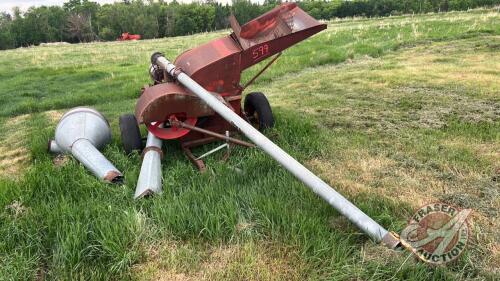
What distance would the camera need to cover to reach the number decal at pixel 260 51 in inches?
221

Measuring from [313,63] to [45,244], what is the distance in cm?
1036

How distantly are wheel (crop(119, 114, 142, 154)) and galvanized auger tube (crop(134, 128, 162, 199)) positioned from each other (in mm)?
352

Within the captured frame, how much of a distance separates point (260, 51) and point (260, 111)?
0.78 metres

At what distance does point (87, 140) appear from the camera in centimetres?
525

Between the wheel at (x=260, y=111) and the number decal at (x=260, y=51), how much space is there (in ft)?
1.91

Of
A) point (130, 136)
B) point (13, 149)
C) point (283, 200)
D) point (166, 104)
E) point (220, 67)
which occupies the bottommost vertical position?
point (13, 149)

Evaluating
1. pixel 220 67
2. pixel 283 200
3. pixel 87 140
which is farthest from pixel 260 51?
pixel 283 200

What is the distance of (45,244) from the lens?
3344 millimetres

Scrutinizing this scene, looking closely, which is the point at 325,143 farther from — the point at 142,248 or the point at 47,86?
the point at 47,86

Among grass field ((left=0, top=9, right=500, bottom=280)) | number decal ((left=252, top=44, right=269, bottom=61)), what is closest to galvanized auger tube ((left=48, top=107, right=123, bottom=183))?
grass field ((left=0, top=9, right=500, bottom=280))

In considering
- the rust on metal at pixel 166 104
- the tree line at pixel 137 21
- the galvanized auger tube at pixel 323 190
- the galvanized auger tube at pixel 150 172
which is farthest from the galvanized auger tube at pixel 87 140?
the tree line at pixel 137 21

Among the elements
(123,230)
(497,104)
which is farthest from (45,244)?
(497,104)

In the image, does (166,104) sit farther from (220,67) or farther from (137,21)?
(137,21)

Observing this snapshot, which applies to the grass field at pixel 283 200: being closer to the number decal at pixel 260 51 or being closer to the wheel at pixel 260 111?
the wheel at pixel 260 111
